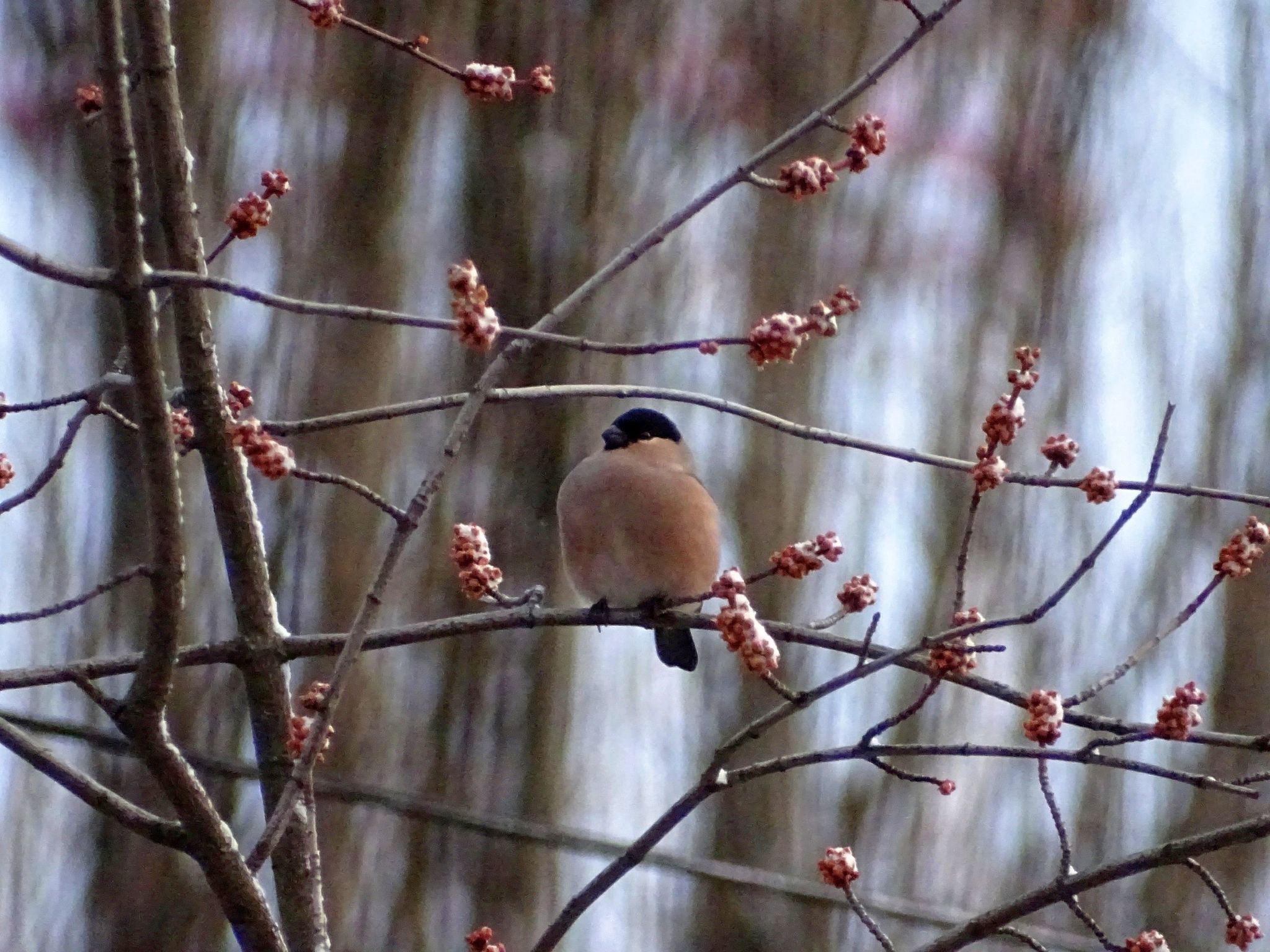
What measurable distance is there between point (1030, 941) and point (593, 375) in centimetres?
243

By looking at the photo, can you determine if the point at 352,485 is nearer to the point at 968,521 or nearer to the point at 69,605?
the point at 69,605

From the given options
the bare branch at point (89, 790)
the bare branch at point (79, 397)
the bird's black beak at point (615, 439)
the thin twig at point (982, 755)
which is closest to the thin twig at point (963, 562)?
the thin twig at point (982, 755)

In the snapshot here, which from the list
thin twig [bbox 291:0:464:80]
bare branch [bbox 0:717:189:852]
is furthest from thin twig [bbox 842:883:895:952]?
thin twig [bbox 291:0:464:80]

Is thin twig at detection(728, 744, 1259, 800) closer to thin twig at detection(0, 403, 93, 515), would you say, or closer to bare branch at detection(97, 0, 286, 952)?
bare branch at detection(97, 0, 286, 952)

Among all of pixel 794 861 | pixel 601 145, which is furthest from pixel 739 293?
pixel 794 861

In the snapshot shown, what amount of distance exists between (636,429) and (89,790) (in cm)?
189

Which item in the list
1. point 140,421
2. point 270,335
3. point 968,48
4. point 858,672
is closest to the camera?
point 140,421

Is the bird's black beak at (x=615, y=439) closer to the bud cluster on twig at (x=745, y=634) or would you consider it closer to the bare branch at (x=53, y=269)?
the bud cluster on twig at (x=745, y=634)

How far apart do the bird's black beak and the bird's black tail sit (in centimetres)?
39

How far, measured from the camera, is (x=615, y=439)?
3154 millimetres

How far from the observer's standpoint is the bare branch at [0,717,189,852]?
1.40 m

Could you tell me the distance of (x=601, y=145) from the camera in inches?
161

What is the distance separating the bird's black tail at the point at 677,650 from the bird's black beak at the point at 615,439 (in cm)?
39

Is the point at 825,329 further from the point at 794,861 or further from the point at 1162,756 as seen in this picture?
the point at 1162,756
